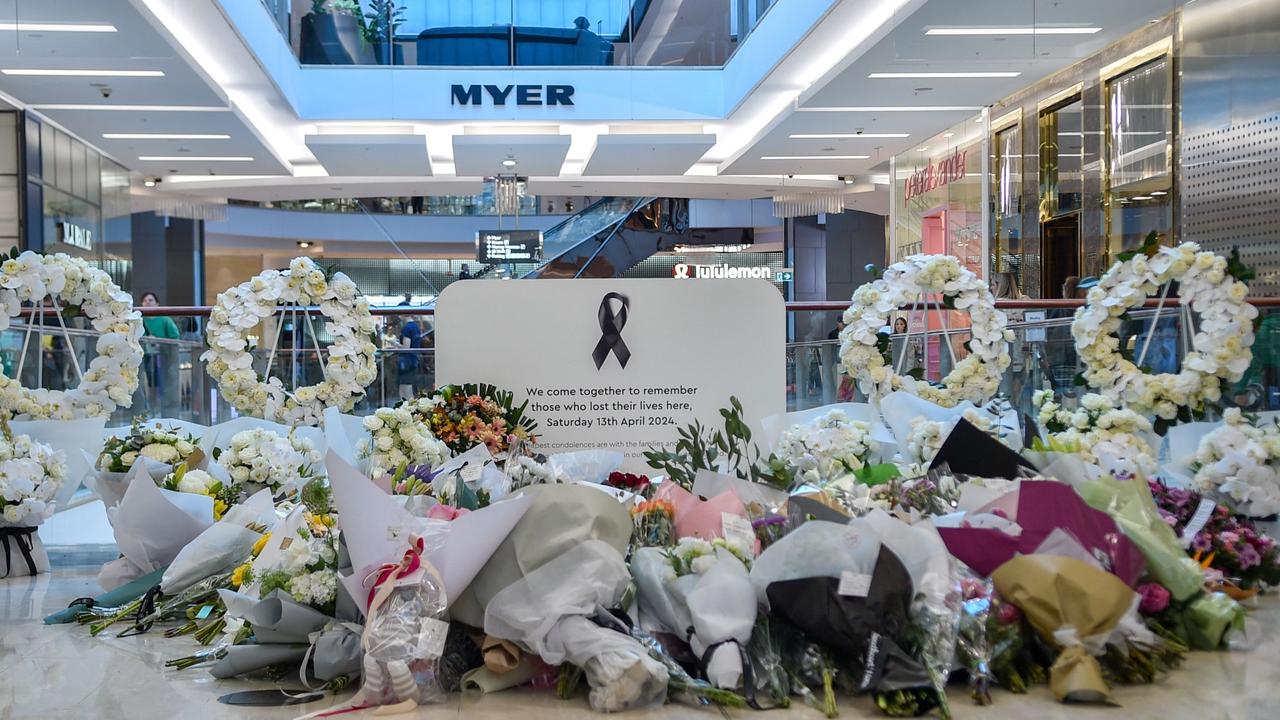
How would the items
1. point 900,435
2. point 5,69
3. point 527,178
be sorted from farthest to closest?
point 527,178 < point 5,69 < point 900,435

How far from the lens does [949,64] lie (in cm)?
1020

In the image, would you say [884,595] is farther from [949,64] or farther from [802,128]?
[802,128]

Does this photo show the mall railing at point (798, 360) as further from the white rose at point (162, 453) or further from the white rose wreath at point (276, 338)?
the white rose at point (162, 453)

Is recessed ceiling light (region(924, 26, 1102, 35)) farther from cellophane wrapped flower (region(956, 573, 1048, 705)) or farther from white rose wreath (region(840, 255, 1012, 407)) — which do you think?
cellophane wrapped flower (region(956, 573, 1048, 705))

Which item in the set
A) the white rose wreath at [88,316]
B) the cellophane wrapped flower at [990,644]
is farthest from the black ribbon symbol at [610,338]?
the cellophane wrapped flower at [990,644]

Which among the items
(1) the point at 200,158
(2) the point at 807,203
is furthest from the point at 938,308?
(2) the point at 807,203

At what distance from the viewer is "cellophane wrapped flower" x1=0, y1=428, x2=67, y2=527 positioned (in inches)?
177

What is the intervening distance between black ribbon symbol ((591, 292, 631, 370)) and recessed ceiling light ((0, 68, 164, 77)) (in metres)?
6.70

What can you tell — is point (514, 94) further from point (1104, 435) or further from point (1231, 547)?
point (1231, 547)

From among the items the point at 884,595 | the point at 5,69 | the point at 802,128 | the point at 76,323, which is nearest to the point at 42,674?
the point at 884,595

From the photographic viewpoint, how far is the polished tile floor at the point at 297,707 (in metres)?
2.69

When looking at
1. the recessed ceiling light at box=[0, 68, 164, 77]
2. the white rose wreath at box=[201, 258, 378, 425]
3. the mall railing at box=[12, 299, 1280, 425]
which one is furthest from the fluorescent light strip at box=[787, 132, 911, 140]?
the white rose wreath at box=[201, 258, 378, 425]

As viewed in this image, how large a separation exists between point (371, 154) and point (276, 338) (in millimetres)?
10015

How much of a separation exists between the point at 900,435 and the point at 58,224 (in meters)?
11.9
